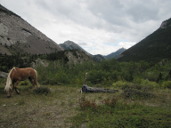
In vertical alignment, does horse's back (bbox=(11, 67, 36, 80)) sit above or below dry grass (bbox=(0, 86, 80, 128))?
above

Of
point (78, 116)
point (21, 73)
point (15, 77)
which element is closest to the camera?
point (78, 116)

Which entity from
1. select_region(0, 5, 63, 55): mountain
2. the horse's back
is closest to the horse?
the horse's back

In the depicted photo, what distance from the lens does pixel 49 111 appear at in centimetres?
635

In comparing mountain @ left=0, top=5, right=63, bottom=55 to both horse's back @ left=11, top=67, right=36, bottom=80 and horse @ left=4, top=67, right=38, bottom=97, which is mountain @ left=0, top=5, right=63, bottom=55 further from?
horse @ left=4, top=67, right=38, bottom=97

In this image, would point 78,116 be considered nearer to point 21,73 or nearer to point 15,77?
point 15,77

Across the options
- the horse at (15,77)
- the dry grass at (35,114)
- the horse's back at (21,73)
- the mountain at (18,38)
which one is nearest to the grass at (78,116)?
the dry grass at (35,114)

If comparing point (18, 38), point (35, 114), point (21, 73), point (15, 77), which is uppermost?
point (18, 38)

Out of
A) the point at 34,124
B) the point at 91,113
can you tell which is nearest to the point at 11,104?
the point at 34,124

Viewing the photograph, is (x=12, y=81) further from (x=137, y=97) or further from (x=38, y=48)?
(x=38, y=48)

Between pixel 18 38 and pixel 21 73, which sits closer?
pixel 21 73

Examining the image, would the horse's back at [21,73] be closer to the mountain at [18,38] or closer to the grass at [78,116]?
the grass at [78,116]

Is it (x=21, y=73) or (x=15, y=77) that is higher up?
(x=21, y=73)

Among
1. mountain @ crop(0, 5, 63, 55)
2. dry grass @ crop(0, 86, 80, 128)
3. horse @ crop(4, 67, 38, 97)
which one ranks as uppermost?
mountain @ crop(0, 5, 63, 55)

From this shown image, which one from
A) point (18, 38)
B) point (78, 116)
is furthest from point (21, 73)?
point (18, 38)
